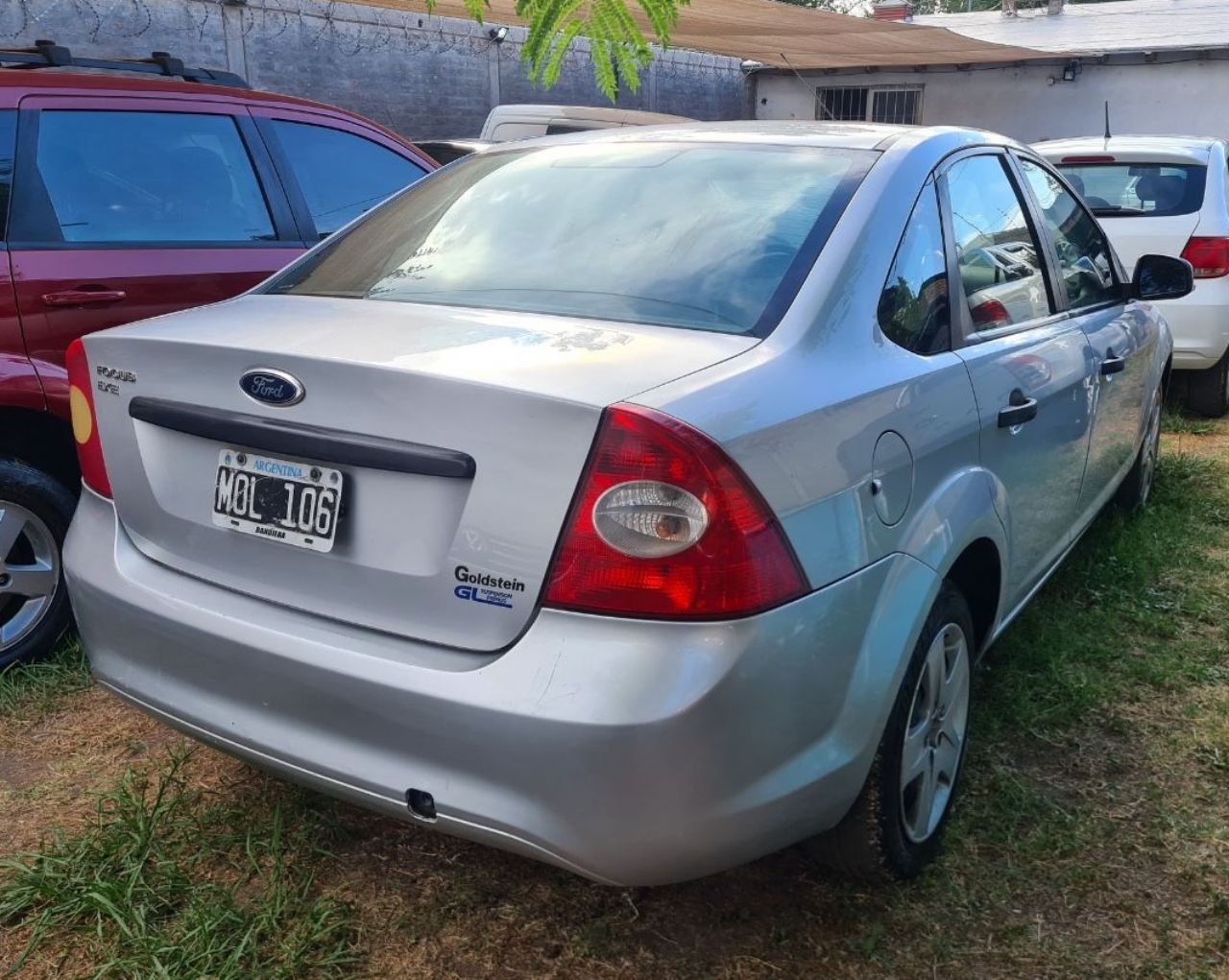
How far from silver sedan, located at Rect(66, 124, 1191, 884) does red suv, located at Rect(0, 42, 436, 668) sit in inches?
37.8

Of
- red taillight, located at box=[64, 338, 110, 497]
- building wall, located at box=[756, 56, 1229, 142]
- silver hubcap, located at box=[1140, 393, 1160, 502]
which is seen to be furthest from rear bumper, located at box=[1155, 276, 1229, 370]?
building wall, located at box=[756, 56, 1229, 142]

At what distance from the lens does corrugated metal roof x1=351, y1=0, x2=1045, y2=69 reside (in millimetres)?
11930

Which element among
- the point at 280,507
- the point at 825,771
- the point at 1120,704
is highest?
the point at 280,507

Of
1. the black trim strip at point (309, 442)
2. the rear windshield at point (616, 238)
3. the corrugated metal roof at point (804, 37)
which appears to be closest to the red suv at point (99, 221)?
the rear windshield at point (616, 238)

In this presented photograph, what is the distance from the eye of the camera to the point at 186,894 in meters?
2.39

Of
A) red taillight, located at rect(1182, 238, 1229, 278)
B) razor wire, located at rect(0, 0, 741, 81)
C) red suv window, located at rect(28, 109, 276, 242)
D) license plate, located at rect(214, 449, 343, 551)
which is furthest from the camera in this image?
razor wire, located at rect(0, 0, 741, 81)

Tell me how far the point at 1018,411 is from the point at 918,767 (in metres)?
0.88

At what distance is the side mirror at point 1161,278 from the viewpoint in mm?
4004

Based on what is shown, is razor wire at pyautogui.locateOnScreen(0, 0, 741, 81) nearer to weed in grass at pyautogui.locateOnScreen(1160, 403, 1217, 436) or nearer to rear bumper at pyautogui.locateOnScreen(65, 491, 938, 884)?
weed in grass at pyautogui.locateOnScreen(1160, 403, 1217, 436)

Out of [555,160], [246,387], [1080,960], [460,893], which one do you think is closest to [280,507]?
[246,387]

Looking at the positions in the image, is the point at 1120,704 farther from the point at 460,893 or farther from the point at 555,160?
the point at 555,160

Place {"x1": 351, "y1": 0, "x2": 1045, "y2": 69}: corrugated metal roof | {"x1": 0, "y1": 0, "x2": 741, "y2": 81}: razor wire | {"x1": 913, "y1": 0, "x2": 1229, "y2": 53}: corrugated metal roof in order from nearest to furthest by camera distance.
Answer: {"x1": 0, "y1": 0, "x2": 741, "y2": 81}: razor wire, {"x1": 351, "y1": 0, "x2": 1045, "y2": 69}: corrugated metal roof, {"x1": 913, "y1": 0, "x2": 1229, "y2": 53}: corrugated metal roof

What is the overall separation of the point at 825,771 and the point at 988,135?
1.97m

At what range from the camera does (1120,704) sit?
329cm
